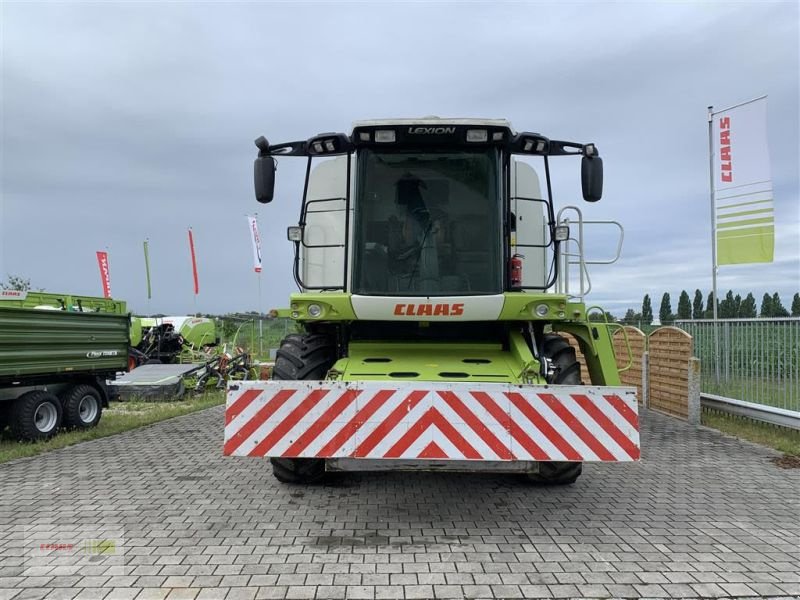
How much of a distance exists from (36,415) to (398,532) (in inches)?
237

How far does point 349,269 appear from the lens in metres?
4.90

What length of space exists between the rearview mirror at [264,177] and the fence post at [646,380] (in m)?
8.11

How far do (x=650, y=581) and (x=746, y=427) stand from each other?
5800 mm

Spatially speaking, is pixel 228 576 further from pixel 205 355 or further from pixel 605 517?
pixel 205 355

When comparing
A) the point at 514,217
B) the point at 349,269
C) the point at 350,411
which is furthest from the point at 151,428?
the point at 514,217

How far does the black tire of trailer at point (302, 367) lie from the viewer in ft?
15.7

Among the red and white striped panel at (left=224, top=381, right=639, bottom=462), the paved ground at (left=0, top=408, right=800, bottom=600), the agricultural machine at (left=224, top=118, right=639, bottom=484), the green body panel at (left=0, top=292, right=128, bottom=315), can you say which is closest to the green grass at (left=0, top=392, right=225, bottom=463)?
the paved ground at (left=0, top=408, right=800, bottom=600)

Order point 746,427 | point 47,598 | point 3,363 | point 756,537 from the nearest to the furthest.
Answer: point 47,598 → point 756,537 → point 3,363 → point 746,427

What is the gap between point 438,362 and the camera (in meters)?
4.81

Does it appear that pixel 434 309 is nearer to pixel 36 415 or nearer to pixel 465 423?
pixel 465 423

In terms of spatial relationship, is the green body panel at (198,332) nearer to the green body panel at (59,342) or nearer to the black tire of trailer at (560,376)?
the green body panel at (59,342)

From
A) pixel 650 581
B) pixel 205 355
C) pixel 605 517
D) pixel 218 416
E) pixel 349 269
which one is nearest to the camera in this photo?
pixel 650 581

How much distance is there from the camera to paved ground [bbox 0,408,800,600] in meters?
3.34

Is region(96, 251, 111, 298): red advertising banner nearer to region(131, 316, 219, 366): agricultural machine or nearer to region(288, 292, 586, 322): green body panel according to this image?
region(131, 316, 219, 366): agricultural machine
